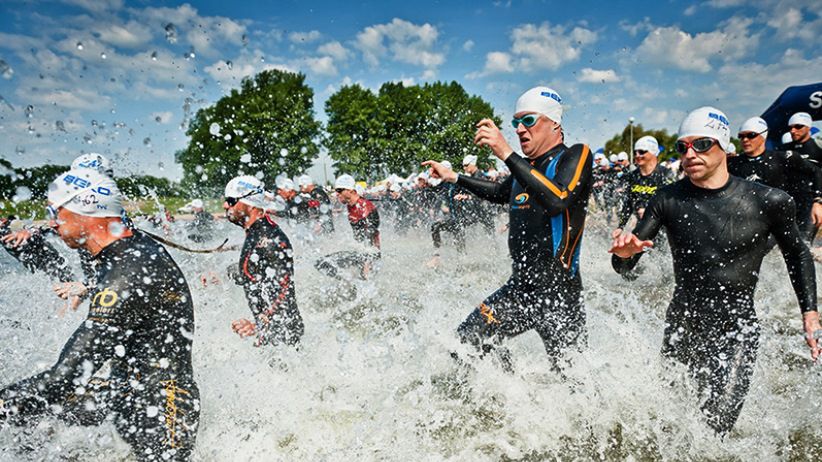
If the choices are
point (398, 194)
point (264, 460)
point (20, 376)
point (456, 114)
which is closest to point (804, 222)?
point (264, 460)

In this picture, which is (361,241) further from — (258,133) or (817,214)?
(258,133)

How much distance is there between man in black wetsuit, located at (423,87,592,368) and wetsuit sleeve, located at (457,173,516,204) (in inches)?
17.8

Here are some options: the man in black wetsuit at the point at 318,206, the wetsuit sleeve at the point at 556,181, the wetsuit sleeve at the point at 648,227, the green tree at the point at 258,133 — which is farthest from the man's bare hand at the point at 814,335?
the green tree at the point at 258,133

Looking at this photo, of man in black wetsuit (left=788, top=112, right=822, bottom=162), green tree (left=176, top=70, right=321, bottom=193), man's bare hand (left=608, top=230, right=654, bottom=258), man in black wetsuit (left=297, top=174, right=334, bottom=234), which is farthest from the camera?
green tree (left=176, top=70, right=321, bottom=193)

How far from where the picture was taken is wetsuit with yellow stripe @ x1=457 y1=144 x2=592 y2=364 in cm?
281

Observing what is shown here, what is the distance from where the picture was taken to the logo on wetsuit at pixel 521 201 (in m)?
2.93

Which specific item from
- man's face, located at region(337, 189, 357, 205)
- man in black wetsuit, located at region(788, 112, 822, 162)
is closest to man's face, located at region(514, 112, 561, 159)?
man in black wetsuit, located at region(788, 112, 822, 162)

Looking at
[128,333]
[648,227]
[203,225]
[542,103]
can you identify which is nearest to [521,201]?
[542,103]

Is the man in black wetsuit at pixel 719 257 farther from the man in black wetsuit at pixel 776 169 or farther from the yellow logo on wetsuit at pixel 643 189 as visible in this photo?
the yellow logo on wetsuit at pixel 643 189

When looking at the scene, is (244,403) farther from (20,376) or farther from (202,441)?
(20,376)

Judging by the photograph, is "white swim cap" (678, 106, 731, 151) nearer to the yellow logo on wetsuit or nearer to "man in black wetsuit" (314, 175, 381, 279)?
the yellow logo on wetsuit

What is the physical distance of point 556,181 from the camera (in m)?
2.61

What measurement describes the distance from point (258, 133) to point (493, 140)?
4010 centimetres

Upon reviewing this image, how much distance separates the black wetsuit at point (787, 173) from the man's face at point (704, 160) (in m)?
3.41
